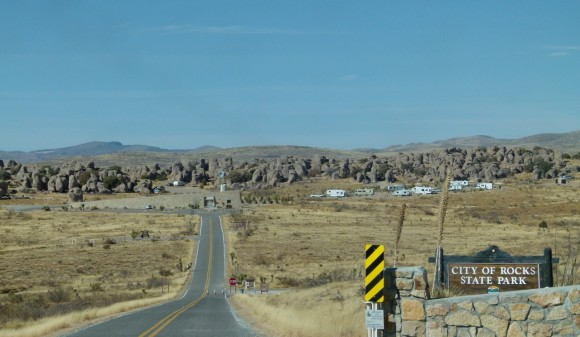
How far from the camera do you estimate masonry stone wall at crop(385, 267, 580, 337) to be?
38.3 feet

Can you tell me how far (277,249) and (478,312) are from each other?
5140cm

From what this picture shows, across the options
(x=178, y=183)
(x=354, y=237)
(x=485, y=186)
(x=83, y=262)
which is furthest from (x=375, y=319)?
(x=178, y=183)

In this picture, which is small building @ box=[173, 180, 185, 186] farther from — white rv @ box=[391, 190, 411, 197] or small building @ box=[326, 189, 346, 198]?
white rv @ box=[391, 190, 411, 197]

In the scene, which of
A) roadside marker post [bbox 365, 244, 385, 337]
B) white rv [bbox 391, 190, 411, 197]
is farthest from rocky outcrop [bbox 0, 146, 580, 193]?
roadside marker post [bbox 365, 244, 385, 337]

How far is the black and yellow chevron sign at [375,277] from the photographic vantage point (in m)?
12.5

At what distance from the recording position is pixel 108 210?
105375 mm

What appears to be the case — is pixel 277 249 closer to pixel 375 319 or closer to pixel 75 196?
pixel 375 319

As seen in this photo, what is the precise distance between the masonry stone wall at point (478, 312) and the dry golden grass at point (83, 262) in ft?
39.8

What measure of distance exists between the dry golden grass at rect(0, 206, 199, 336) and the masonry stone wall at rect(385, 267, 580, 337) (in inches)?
478

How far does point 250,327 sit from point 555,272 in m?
8.44

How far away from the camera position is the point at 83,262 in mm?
58156

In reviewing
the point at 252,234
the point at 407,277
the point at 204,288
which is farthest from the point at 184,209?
the point at 407,277

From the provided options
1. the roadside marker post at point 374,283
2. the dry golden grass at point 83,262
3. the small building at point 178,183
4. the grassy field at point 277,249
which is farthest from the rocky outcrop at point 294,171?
the roadside marker post at point 374,283

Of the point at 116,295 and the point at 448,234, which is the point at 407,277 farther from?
the point at 448,234
